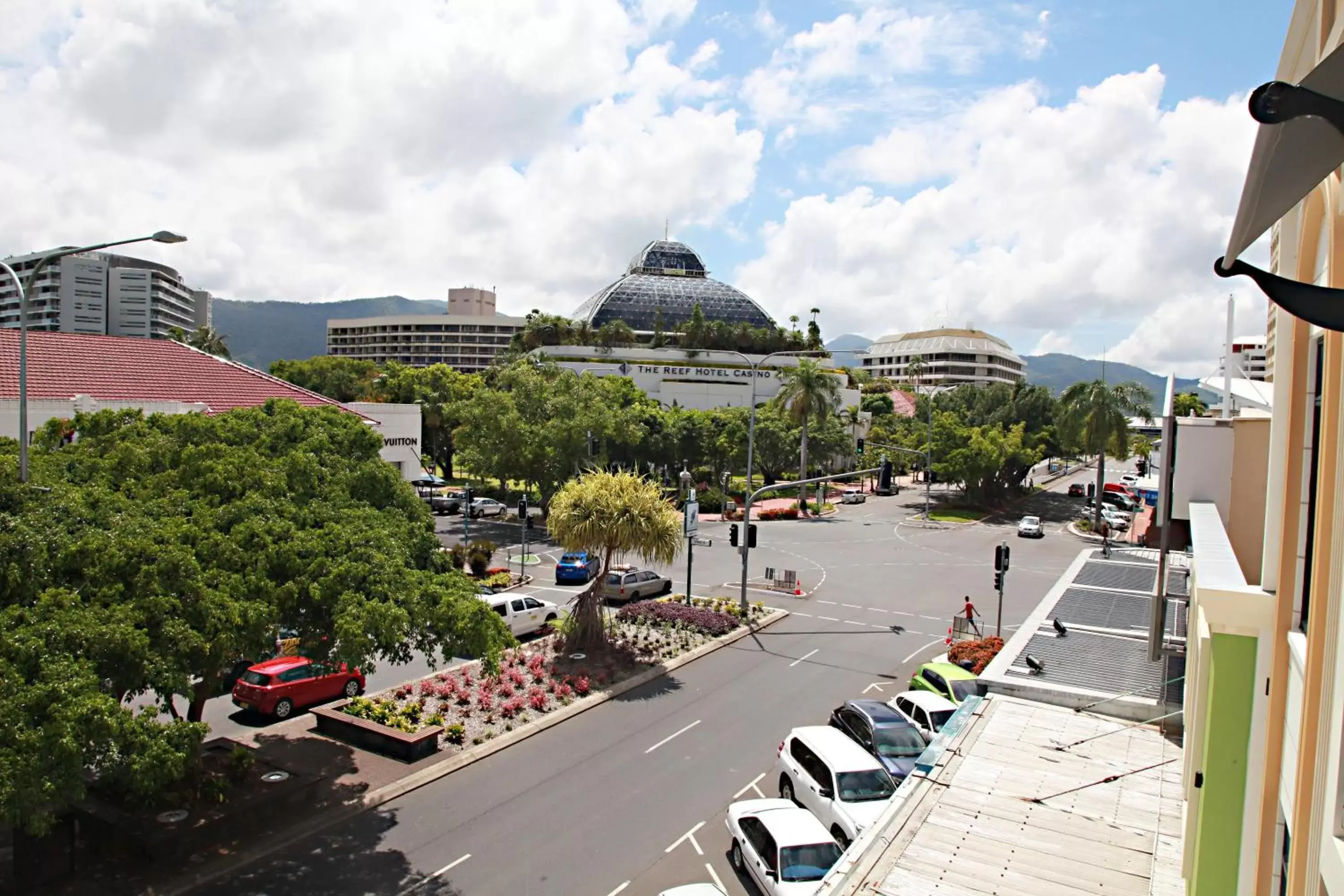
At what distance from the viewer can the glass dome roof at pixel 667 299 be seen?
12388 cm

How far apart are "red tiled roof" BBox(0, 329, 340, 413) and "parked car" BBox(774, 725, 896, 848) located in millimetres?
19756

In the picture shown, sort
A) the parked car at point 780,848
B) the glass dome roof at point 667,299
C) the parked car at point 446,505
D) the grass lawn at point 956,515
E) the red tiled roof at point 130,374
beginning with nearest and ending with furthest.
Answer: the parked car at point 780,848, the red tiled roof at point 130,374, the parked car at point 446,505, the grass lawn at point 956,515, the glass dome roof at point 667,299

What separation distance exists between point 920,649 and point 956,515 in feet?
119

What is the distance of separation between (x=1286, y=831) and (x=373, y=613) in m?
10.7

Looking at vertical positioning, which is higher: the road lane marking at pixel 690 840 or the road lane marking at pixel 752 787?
the road lane marking at pixel 752 787

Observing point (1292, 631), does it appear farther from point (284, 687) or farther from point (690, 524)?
point (690, 524)

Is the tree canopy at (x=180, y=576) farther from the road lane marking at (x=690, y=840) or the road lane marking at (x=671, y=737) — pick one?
the road lane marking at (x=671, y=737)

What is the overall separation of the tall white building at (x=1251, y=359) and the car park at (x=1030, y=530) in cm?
1373

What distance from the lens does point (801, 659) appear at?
24.8 meters

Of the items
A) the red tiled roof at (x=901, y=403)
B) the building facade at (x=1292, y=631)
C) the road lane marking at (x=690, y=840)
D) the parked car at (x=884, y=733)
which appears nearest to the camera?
the building facade at (x=1292, y=631)

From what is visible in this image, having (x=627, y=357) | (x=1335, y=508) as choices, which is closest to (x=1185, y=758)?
(x=1335, y=508)

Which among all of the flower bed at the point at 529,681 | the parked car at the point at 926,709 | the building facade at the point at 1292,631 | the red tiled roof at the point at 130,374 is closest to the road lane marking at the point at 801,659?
the flower bed at the point at 529,681

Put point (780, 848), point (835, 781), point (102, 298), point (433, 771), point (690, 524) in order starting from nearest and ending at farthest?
1. point (780, 848)
2. point (835, 781)
3. point (433, 771)
4. point (690, 524)
5. point (102, 298)

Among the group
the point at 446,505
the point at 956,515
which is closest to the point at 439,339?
the point at 446,505
